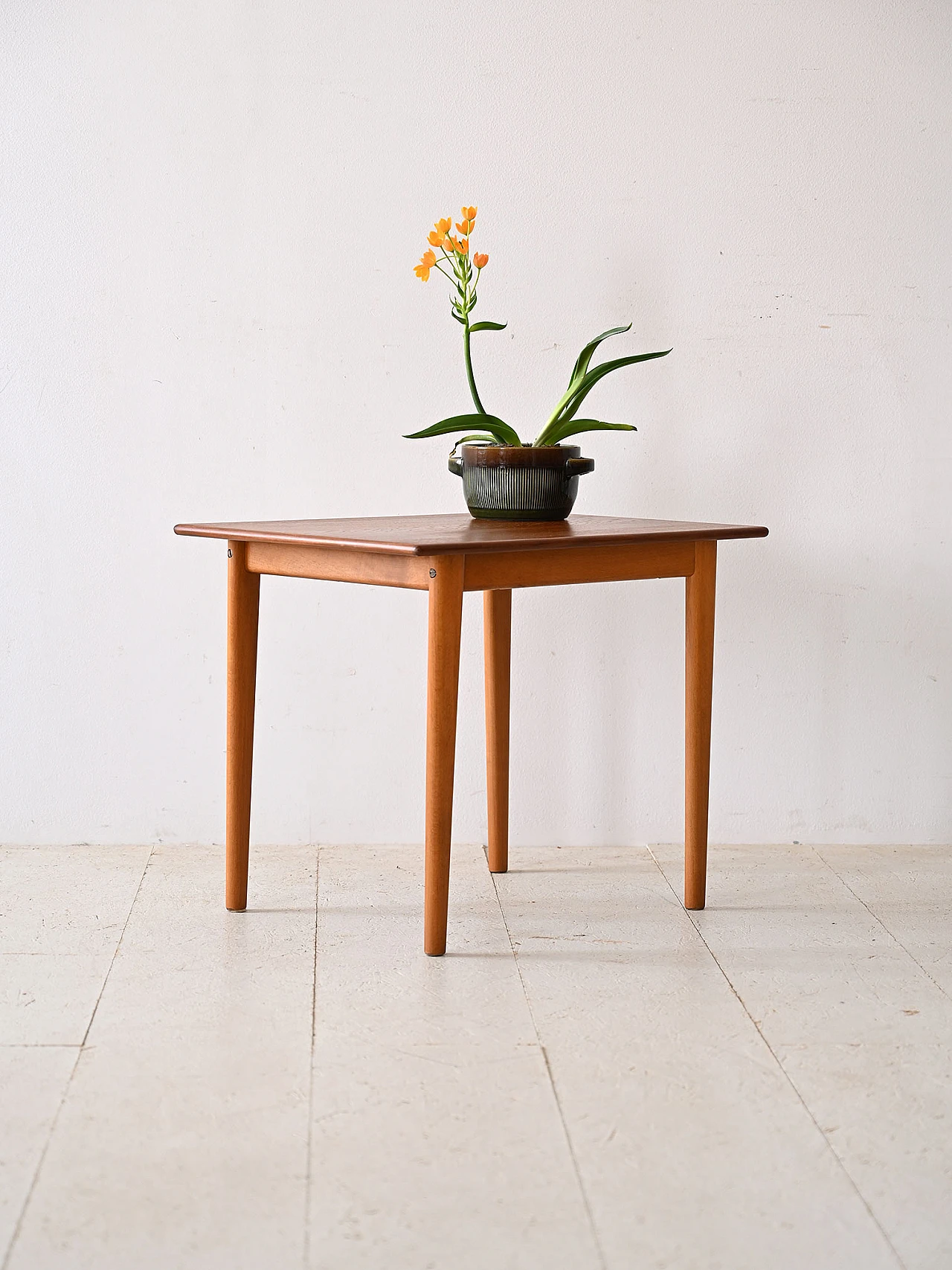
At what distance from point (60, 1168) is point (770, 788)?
1.57 m

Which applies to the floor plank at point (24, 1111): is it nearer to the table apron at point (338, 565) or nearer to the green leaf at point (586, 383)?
the table apron at point (338, 565)

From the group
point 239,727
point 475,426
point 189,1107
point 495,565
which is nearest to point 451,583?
point 495,565

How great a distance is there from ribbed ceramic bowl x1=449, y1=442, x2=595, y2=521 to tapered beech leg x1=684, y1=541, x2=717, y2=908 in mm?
233

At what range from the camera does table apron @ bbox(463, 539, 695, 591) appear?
1809mm

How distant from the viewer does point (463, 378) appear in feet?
7.88

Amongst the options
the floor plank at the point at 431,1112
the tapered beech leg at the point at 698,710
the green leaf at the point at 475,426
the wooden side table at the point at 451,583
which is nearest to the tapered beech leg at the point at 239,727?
the wooden side table at the point at 451,583

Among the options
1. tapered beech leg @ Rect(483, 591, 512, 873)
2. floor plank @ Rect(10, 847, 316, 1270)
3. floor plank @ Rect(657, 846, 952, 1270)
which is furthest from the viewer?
tapered beech leg @ Rect(483, 591, 512, 873)

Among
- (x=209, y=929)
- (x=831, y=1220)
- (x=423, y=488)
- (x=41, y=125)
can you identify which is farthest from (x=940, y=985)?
(x=41, y=125)

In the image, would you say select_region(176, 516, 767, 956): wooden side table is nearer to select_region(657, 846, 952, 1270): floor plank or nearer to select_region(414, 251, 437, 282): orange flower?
select_region(657, 846, 952, 1270): floor plank

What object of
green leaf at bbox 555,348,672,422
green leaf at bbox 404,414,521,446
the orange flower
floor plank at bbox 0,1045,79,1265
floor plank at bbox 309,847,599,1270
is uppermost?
the orange flower

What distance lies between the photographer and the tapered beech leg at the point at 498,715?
2307mm

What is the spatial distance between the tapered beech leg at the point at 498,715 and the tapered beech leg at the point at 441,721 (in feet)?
1.49

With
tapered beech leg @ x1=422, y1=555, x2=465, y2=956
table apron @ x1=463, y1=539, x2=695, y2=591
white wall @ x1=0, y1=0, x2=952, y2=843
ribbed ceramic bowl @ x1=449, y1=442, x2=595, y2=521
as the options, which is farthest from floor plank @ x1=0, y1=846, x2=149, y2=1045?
ribbed ceramic bowl @ x1=449, y1=442, x2=595, y2=521

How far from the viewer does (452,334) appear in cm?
239
